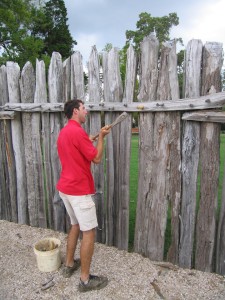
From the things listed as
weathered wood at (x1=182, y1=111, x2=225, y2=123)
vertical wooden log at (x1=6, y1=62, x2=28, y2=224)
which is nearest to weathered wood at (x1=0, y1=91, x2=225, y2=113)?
weathered wood at (x1=182, y1=111, x2=225, y2=123)

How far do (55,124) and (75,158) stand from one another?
125 cm

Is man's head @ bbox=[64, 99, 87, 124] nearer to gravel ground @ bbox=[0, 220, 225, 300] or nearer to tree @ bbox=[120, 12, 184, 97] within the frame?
gravel ground @ bbox=[0, 220, 225, 300]

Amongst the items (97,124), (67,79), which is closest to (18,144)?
(67,79)

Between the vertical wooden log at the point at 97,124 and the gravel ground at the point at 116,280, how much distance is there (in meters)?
0.33

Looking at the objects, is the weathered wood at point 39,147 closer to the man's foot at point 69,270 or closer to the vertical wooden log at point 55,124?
the vertical wooden log at point 55,124

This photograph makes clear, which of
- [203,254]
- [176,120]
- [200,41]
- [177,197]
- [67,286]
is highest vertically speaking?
[200,41]

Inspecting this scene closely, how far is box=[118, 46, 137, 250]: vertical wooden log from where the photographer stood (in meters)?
3.37

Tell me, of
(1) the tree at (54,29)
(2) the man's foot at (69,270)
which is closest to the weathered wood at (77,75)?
(2) the man's foot at (69,270)

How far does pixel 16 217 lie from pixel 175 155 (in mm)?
2963

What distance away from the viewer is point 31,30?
24859mm

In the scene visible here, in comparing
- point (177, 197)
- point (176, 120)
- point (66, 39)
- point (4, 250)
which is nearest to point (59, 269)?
point (4, 250)

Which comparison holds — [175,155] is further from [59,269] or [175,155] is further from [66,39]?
[66,39]

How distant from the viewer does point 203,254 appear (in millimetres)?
3260

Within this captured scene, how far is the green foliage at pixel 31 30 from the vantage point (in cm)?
1964
